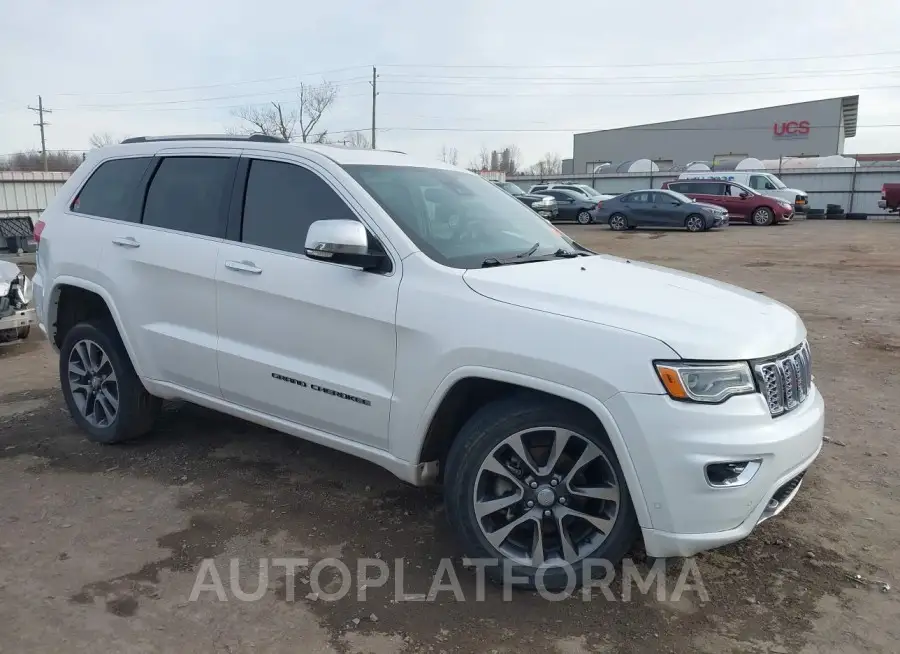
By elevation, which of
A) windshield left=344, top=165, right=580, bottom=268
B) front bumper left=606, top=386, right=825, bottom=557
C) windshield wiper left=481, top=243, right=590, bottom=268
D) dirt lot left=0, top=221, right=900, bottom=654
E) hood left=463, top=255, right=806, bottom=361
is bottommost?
Result: dirt lot left=0, top=221, right=900, bottom=654

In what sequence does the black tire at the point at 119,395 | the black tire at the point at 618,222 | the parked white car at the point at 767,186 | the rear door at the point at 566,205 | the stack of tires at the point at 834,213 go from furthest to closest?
the stack of tires at the point at 834,213
the rear door at the point at 566,205
the parked white car at the point at 767,186
the black tire at the point at 618,222
the black tire at the point at 119,395

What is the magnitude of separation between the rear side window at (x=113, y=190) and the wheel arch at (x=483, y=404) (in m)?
2.48

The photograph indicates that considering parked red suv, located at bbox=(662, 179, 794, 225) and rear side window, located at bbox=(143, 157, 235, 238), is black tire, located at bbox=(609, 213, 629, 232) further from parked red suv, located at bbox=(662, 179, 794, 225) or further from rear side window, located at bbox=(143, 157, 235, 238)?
rear side window, located at bbox=(143, 157, 235, 238)

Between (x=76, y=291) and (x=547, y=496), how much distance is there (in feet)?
11.5

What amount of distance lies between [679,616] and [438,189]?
243cm

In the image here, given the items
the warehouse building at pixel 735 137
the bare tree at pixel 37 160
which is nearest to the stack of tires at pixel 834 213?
the warehouse building at pixel 735 137

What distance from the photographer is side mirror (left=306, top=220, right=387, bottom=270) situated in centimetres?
321

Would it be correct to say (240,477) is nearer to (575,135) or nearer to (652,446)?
(652,446)

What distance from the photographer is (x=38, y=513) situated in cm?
385

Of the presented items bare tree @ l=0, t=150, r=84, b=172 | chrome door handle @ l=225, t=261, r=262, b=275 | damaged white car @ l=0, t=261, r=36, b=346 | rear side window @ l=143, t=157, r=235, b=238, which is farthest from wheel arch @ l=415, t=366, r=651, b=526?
bare tree @ l=0, t=150, r=84, b=172

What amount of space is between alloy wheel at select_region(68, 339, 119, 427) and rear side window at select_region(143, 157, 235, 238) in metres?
0.99

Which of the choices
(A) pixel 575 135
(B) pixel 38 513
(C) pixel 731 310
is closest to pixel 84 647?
(B) pixel 38 513

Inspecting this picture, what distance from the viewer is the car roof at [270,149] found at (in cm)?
388

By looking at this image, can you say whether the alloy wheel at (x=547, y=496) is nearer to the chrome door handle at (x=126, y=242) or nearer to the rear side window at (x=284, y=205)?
the rear side window at (x=284, y=205)
